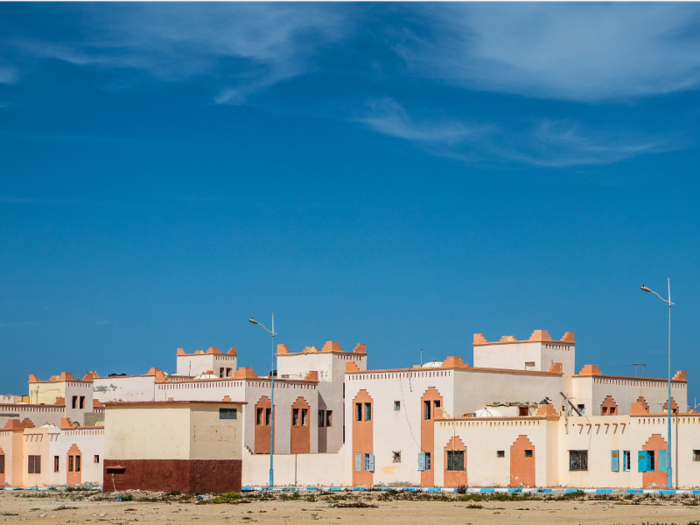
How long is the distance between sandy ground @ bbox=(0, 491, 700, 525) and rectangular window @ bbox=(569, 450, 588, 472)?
475 inches

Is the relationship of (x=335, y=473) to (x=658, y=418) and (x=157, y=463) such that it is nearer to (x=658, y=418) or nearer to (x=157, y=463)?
(x=157, y=463)

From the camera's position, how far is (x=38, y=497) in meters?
60.8

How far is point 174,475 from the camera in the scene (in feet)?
200

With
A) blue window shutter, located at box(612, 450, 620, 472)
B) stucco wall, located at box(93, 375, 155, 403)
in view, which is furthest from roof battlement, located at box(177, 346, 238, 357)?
blue window shutter, located at box(612, 450, 620, 472)

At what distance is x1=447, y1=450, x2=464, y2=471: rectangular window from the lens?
69.4 metres

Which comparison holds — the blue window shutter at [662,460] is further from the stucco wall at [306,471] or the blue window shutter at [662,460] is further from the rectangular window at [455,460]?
the stucco wall at [306,471]

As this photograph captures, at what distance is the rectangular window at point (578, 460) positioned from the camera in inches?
2559

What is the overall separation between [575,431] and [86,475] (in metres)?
35.1

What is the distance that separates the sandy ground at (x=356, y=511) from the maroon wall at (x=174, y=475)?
367cm

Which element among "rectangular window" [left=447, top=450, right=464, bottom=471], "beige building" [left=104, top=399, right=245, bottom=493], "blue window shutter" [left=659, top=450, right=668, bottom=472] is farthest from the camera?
"rectangular window" [left=447, top=450, right=464, bottom=471]

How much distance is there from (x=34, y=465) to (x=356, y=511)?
142 feet

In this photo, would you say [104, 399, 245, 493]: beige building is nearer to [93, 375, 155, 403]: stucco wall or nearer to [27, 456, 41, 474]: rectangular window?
[27, 456, 41, 474]: rectangular window

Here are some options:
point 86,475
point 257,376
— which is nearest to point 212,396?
point 257,376

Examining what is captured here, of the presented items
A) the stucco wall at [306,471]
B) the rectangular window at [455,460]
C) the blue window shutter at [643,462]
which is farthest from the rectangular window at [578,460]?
the stucco wall at [306,471]
